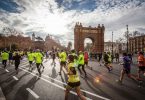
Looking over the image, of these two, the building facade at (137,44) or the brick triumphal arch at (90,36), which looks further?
the building facade at (137,44)

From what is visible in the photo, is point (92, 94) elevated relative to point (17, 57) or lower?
lower

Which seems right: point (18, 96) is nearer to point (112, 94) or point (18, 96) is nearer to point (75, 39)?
point (112, 94)

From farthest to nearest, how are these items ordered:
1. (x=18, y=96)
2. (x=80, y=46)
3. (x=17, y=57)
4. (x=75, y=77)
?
(x=80, y=46) → (x=17, y=57) → (x=18, y=96) → (x=75, y=77)

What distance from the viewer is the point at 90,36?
2729 inches

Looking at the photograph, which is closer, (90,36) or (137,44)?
(90,36)

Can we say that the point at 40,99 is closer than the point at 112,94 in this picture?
Yes

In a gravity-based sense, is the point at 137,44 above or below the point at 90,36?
below

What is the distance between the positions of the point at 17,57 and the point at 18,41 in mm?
78080

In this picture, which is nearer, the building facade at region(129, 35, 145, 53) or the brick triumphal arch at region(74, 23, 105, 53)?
the brick triumphal arch at region(74, 23, 105, 53)

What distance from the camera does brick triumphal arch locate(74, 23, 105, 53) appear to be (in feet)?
220

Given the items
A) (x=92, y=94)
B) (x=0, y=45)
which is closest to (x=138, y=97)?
(x=92, y=94)

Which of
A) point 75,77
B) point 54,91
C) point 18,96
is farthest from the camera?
point 54,91

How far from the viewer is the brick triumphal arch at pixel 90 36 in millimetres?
67188

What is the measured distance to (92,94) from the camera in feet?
27.7
